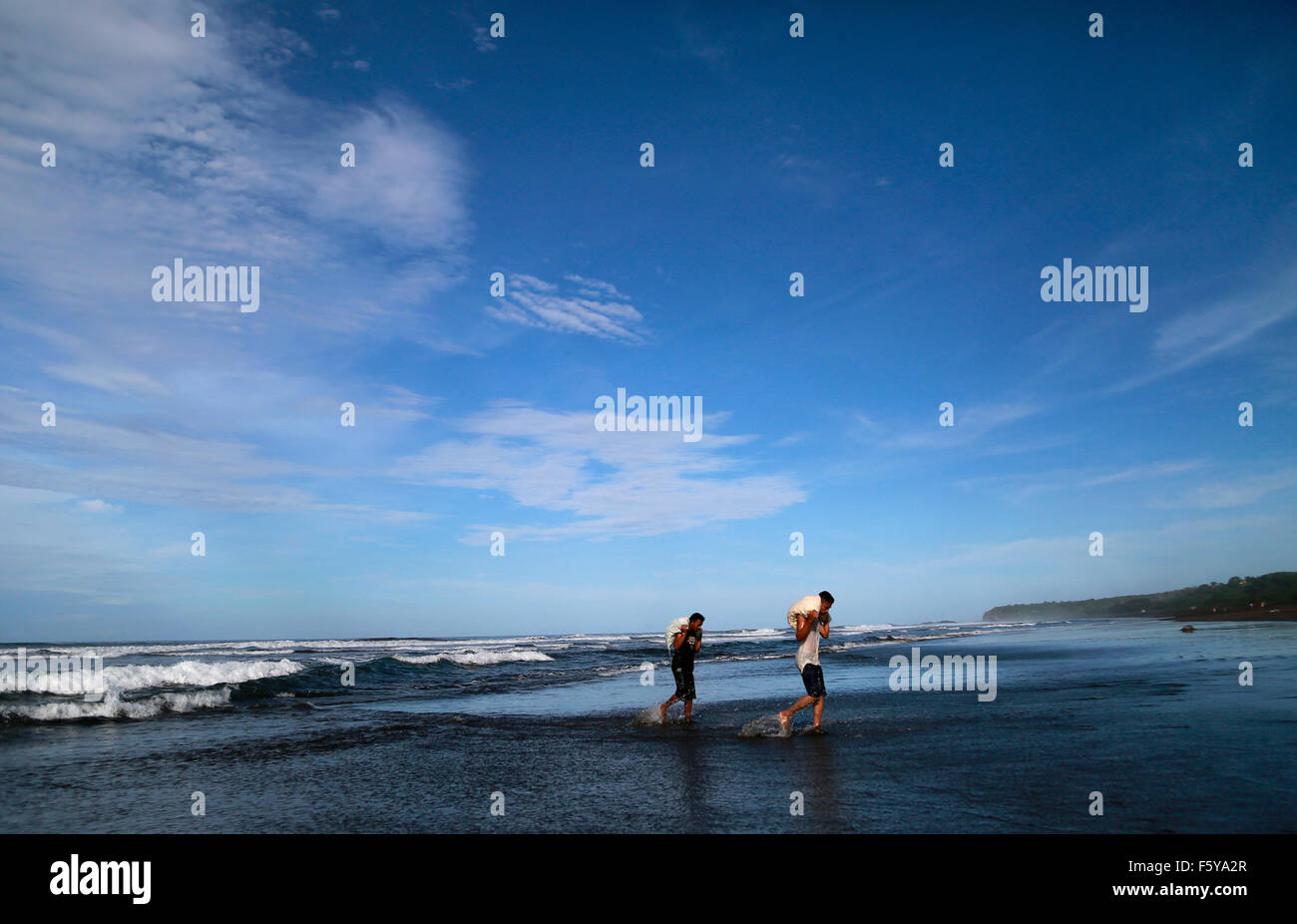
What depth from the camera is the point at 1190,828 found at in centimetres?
548

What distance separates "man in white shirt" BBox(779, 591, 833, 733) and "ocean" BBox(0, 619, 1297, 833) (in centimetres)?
62

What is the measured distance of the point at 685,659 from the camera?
13.3 meters

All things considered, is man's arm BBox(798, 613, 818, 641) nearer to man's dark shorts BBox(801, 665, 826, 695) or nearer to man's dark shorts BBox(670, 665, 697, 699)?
man's dark shorts BBox(801, 665, 826, 695)

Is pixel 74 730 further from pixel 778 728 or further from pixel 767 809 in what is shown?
pixel 767 809

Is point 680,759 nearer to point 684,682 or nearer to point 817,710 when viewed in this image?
point 817,710

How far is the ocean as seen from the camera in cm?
633

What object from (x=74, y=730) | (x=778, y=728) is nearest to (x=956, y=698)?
(x=778, y=728)

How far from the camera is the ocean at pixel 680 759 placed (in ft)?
20.8

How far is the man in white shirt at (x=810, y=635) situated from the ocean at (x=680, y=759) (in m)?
0.62

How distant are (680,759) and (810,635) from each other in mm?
2937
